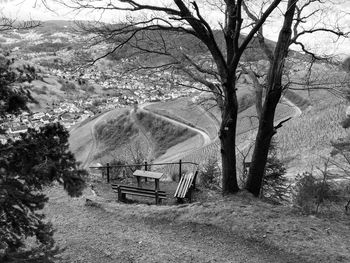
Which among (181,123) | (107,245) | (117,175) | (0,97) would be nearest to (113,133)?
(181,123)

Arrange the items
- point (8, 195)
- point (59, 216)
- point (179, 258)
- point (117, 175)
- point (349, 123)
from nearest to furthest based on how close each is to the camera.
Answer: point (8, 195), point (179, 258), point (59, 216), point (349, 123), point (117, 175)

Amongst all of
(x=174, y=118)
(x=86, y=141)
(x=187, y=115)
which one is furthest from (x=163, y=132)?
(x=86, y=141)

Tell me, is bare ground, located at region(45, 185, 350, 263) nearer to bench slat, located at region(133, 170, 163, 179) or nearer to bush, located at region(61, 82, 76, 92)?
bench slat, located at region(133, 170, 163, 179)

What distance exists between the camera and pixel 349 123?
573 inches

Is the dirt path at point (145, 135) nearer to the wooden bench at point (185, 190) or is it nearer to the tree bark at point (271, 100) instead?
the wooden bench at point (185, 190)

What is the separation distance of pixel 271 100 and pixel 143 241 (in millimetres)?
4971

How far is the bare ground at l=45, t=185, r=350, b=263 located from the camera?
7.52 m

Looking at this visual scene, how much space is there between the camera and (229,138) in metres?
9.59

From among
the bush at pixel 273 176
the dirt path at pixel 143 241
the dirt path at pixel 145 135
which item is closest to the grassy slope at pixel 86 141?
the dirt path at pixel 145 135

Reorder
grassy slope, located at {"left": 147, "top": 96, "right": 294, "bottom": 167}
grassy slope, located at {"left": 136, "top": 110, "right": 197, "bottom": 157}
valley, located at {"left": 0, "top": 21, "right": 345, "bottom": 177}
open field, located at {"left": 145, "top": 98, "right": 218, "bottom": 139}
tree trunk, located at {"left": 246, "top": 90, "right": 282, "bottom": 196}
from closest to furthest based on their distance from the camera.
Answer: valley, located at {"left": 0, "top": 21, "right": 345, "bottom": 177} < tree trunk, located at {"left": 246, "top": 90, "right": 282, "bottom": 196} < grassy slope, located at {"left": 147, "top": 96, "right": 294, "bottom": 167} < grassy slope, located at {"left": 136, "top": 110, "right": 197, "bottom": 157} < open field, located at {"left": 145, "top": 98, "right": 218, "bottom": 139}

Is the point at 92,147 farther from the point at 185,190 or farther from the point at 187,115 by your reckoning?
the point at 185,190

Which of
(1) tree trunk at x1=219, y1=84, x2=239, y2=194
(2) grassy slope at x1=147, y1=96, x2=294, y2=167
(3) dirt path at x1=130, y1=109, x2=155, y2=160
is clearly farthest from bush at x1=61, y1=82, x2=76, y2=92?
(1) tree trunk at x1=219, y1=84, x2=239, y2=194

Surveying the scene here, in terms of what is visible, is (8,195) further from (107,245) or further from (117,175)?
(117,175)

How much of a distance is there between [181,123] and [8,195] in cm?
5142
